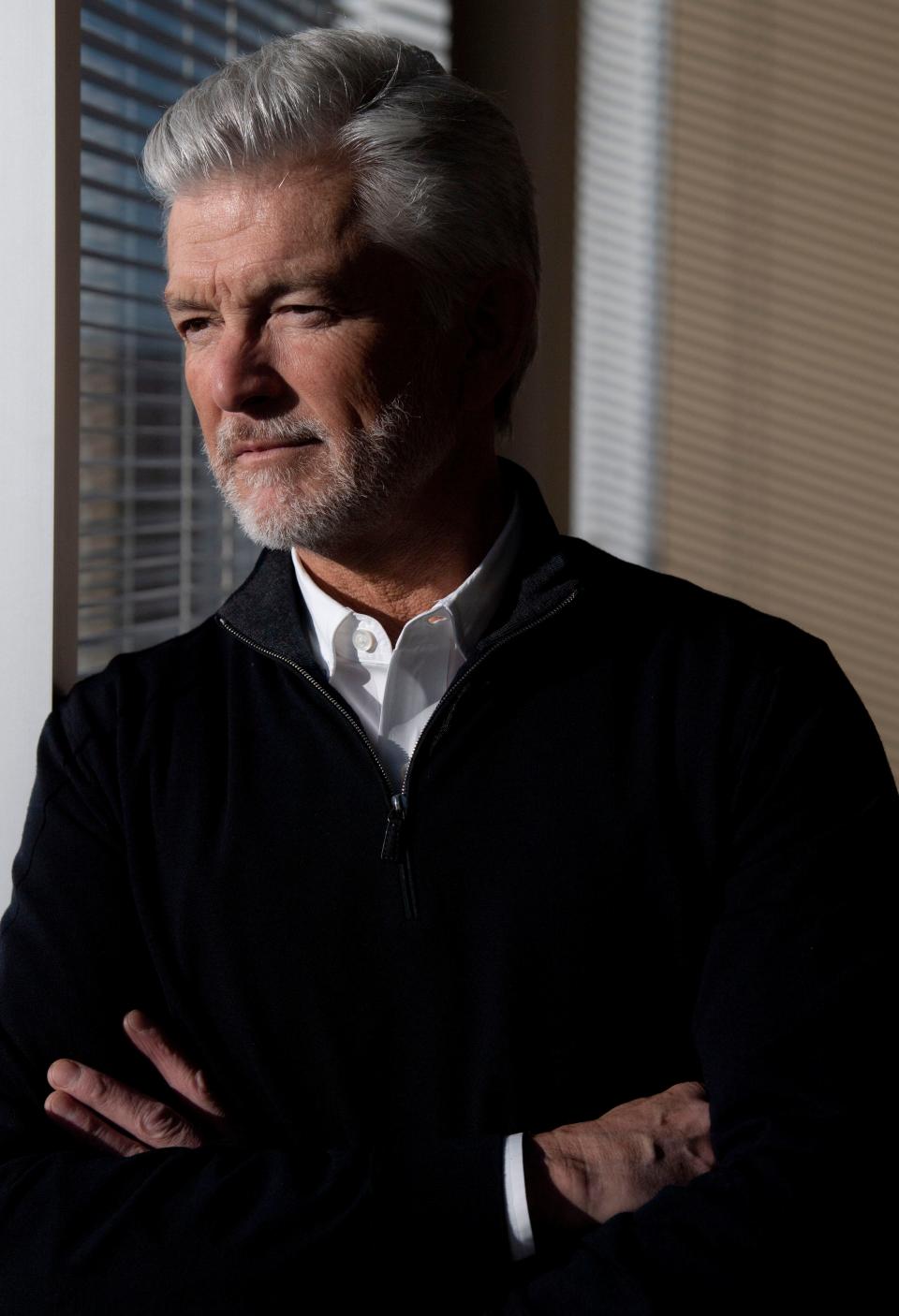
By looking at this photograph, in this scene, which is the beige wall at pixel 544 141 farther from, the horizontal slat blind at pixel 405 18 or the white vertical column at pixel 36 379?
the white vertical column at pixel 36 379

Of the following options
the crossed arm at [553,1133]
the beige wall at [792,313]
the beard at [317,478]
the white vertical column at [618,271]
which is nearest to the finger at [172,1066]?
the crossed arm at [553,1133]

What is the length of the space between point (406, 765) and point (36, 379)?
55 cm

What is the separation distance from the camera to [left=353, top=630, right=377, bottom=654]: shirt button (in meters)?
1.43

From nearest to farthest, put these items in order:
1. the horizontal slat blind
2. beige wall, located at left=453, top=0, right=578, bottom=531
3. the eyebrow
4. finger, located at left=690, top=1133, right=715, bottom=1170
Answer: finger, located at left=690, top=1133, right=715, bottom=1170 → the eyebrow → the horizontal slat blind → beige wall, located at left=453, top=0, right=578, bottom=531

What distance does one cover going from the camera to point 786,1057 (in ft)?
3.88

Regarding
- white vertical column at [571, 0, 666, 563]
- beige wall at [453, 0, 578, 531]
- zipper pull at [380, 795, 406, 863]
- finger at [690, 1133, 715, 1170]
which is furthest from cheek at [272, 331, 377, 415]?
white vertical column at [571, 0, 666, 563]

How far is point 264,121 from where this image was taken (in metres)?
1.34

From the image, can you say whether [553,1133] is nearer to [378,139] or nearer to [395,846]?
[395,846]

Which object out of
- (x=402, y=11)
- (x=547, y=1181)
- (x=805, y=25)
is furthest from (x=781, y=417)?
(x=547, y=1181)

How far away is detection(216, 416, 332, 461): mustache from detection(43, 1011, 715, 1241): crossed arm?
1.85 ft

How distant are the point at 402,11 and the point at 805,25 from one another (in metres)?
1.09

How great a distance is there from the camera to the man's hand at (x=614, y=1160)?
46.3 inches

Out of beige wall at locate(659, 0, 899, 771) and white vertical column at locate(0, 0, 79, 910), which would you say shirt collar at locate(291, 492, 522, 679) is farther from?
beige wall at locate(659, 0, 899, 771)

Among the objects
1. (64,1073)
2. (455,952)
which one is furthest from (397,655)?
(64,1073)
